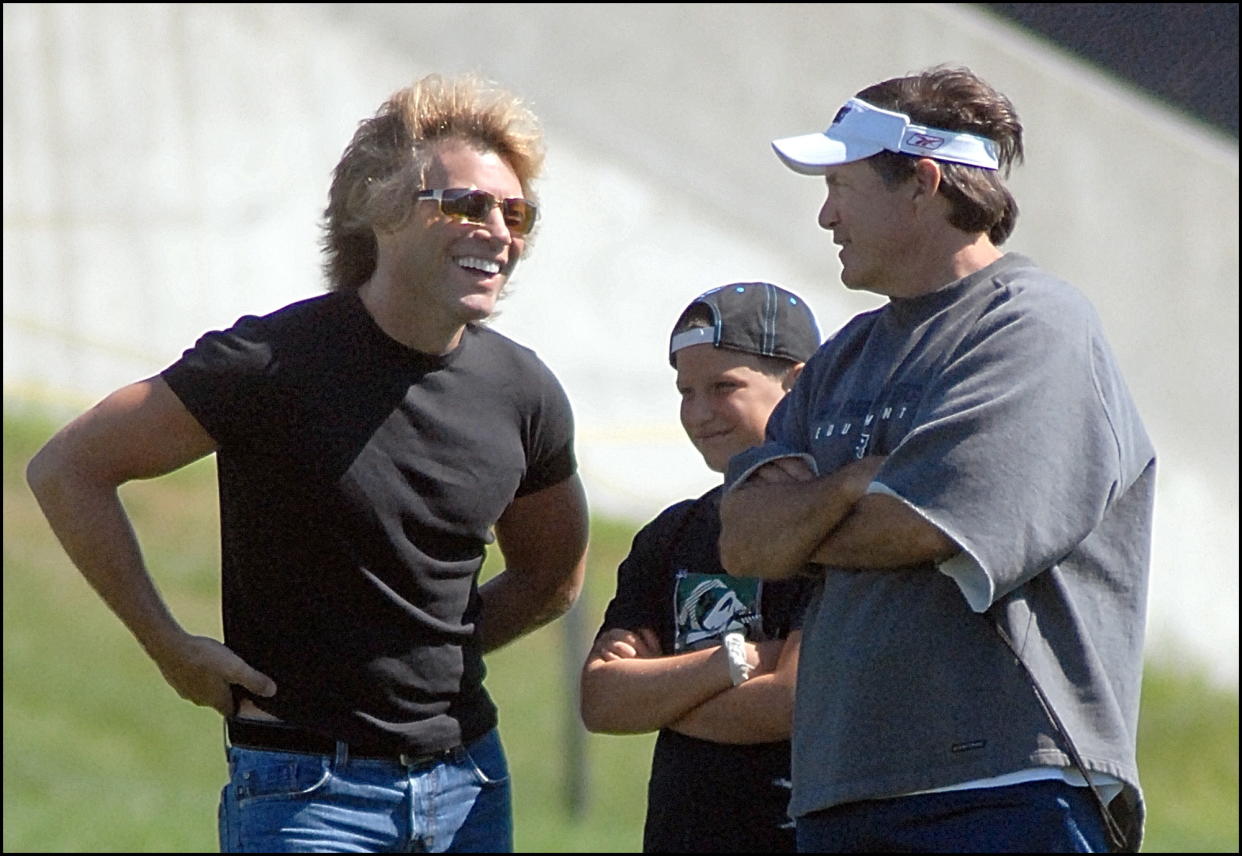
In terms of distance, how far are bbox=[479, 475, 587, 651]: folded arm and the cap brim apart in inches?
37.8

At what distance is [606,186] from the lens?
11.2 meters

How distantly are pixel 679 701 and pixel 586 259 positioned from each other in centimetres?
803

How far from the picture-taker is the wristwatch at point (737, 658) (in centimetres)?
314

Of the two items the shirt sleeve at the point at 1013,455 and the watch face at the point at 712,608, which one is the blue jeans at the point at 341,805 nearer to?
the watch face at the point at 712,608

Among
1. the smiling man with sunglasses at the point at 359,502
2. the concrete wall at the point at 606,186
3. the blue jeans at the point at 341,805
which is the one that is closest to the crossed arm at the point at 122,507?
the smiling man with sunglasses at the point at 359,502

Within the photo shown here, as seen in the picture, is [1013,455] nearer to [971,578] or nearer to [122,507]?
[971,578]

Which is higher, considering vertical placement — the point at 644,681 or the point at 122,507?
the point at 122,507

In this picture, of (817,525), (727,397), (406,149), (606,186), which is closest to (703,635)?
(727,397)

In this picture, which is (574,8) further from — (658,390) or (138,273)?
(138,273)

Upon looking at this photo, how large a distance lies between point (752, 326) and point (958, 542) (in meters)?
0.92

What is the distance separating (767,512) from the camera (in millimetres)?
2869

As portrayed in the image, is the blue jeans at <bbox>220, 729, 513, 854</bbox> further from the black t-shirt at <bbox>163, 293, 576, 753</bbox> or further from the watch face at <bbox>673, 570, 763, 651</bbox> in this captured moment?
the watch face at <bbox>673, 570, 763, 651</bbox>

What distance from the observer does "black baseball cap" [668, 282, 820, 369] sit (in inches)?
134

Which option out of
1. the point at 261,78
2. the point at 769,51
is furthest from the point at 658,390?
the point at 261,78
